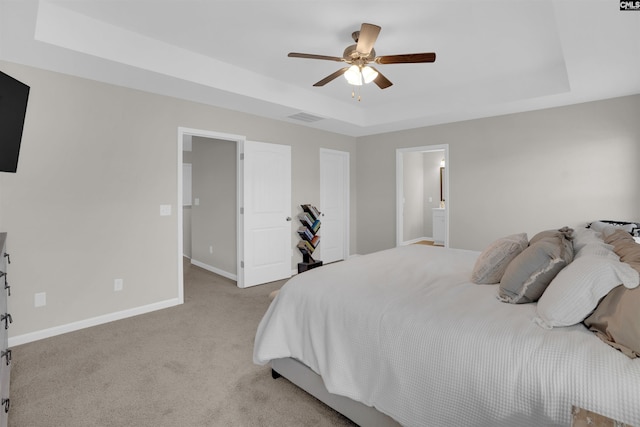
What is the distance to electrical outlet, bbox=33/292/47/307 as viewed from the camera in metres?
2.92

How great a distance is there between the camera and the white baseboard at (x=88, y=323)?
112 inches

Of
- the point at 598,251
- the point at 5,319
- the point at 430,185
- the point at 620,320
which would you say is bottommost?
the point at 5,319

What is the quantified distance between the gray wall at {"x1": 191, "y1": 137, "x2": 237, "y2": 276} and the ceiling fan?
256cm

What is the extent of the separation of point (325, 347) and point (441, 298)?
68 cm

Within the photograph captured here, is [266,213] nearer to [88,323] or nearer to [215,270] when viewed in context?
[215,270]

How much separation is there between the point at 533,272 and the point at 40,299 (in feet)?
12.7

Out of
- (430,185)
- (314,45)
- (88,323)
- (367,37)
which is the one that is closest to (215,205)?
(88,323)

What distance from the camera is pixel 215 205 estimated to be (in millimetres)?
5309

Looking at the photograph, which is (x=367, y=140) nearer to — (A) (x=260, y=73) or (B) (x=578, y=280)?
(A) (x=260, y=73)

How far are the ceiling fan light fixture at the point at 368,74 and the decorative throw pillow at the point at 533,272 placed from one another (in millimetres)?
1981

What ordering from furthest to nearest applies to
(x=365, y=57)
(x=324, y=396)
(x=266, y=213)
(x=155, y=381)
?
(x=266, y=213) → (x=365, y=57) → (x=155, y=381) → (x=324, y=396)

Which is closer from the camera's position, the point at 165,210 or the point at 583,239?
the point at 583,239

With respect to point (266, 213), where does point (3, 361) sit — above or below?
below

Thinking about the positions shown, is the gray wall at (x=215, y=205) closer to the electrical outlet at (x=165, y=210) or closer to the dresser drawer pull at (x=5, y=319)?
the electrical outlet at (x=165, y=210)
